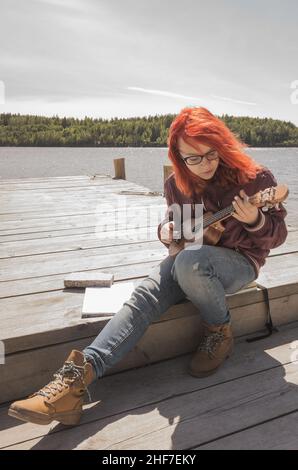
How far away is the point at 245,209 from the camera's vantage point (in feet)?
7.23

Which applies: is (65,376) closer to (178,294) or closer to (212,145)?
(178,294)

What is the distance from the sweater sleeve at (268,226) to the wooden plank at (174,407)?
766 millimetres

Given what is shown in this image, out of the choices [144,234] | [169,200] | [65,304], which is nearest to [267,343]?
[169,200]

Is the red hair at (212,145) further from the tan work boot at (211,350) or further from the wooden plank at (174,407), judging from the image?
the wooden plank at (174,407)

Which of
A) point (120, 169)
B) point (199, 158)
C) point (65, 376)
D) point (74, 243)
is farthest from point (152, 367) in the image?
point (120, 169)

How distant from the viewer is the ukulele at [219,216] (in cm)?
218

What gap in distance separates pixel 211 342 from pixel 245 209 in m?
0.83

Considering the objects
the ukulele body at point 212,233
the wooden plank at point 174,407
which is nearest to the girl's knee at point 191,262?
the ukulele body at point 212,233

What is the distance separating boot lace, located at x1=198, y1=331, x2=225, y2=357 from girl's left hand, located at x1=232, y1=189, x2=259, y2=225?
2.36ft

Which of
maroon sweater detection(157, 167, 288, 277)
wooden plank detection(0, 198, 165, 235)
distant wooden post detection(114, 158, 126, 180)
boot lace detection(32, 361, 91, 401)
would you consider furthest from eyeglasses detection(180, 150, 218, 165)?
distant wooden post detection(114, 158, 126, 180)

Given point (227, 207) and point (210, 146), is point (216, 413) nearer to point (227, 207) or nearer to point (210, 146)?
point (227, 207)
